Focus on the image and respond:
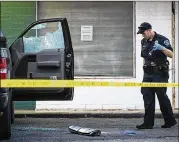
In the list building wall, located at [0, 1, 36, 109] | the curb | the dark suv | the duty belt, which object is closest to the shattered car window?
the dark suv

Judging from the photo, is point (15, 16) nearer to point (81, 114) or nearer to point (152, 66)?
point (81, 114)

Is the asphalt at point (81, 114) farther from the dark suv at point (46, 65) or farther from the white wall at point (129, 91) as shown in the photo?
the dark suv at point (46, 65)

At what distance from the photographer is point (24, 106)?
36.8ft

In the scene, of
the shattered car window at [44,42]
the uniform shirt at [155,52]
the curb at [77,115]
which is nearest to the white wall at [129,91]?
the curb at [77,115]

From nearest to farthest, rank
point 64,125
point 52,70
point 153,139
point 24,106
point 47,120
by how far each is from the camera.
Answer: point 153,139, point 52,70, point 64,125, point 47,120, point 24,106

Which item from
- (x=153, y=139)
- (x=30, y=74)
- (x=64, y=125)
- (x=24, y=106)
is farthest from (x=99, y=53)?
(x=153, y=139)

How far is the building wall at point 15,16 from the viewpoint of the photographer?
37.0 ft

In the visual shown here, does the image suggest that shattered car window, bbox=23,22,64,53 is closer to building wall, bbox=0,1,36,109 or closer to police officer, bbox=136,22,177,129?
police officer, bbox=136,22,177,129

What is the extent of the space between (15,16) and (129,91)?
3038 millimetres

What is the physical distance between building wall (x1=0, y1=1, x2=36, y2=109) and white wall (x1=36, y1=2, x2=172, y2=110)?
1237 mm

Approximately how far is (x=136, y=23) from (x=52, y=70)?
383 centimetres

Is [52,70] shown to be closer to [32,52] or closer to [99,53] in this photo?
[32,52]

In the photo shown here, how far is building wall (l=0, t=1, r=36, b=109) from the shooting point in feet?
37.0

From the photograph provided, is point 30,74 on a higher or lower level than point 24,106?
higher
